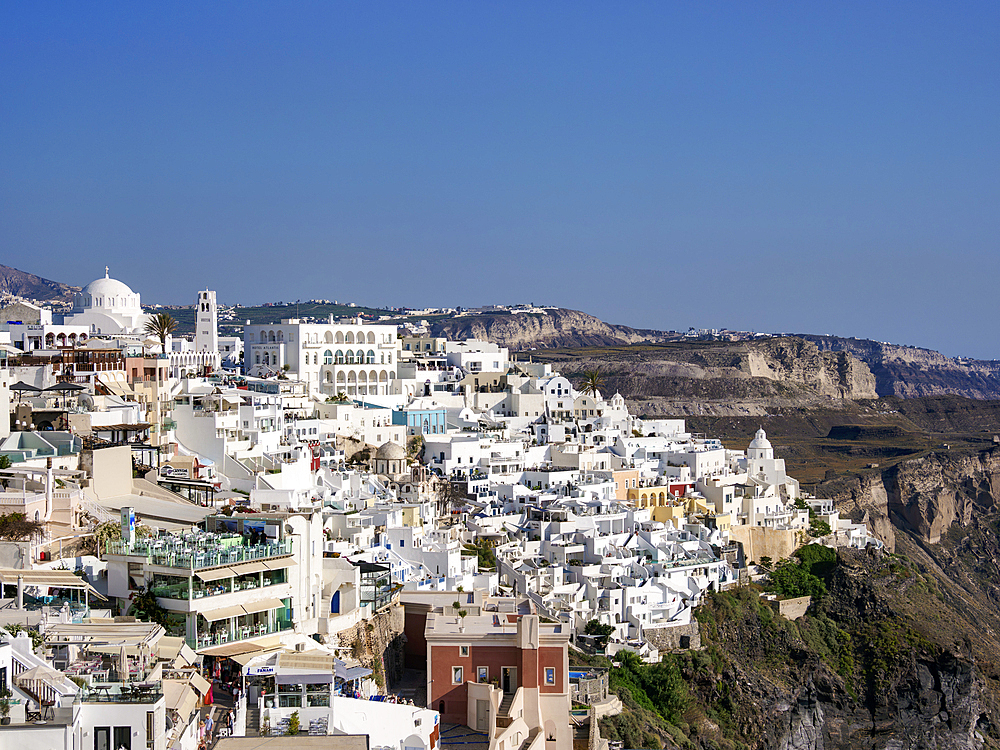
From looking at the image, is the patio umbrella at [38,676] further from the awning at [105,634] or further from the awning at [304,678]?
the awning at [304,678]

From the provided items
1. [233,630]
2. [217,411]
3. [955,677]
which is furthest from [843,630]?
[233,630]

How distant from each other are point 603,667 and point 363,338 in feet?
102

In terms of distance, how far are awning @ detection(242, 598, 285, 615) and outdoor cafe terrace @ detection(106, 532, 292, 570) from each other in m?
0.75

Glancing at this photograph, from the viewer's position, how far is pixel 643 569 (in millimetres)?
43656

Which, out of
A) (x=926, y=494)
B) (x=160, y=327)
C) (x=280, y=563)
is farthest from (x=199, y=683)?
(x=926, y=494)

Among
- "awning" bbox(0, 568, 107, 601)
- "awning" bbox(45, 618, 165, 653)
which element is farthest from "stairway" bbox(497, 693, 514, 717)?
"awning" bbox(0, 568, 107, 601)

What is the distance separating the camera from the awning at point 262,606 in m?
20.8

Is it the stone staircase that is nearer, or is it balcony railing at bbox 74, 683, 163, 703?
balcony railing at bbox 74, 683, 163, 703

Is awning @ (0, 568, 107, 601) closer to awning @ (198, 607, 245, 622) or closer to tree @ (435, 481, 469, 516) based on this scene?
awning @ (198, 607, 245, 622)

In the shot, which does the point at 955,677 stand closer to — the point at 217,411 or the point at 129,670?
the point at 217,411

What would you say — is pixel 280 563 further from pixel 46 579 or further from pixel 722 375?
pixel 722 375

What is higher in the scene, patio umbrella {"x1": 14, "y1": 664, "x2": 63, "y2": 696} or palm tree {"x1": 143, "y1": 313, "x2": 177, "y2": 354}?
palm tree {"x1": 143, "y1": 313, "x2": 177, "y2": 354}

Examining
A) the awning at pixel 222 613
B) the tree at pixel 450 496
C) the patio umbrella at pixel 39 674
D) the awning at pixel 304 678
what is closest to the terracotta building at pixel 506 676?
the awning at pixel 222 613

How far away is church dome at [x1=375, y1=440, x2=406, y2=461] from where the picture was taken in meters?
49.0
